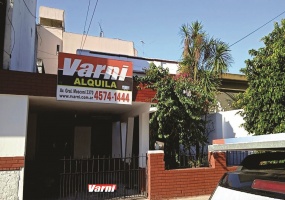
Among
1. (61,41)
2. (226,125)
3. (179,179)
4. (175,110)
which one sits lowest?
(179,179)

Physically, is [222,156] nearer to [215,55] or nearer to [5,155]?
[215,55]

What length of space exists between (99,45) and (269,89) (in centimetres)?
2613

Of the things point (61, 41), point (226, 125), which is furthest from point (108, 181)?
point (61, 41)

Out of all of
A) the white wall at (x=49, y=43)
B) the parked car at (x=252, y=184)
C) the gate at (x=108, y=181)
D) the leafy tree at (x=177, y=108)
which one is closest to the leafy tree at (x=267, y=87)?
the leafy tree at (x=177, y=108)

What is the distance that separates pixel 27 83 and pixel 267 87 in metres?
6.41

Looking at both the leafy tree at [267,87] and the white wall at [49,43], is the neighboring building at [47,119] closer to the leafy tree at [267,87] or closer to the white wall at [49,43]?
the leafy tree at [267,87]

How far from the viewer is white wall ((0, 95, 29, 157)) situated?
679 cm

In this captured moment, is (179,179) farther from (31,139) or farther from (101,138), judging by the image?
(31,139)

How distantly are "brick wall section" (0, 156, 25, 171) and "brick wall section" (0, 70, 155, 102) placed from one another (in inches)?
59.6

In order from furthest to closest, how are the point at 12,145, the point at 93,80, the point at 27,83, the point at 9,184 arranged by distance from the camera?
the point at 93,80
the point at 27,83
the point at 12,145
the point at 9,184

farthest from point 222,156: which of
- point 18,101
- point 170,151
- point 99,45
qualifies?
point 99,45

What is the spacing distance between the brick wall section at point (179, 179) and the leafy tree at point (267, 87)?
5.39 ft

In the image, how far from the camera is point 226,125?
41.1ft

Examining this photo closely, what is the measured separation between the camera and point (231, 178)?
2.34m
